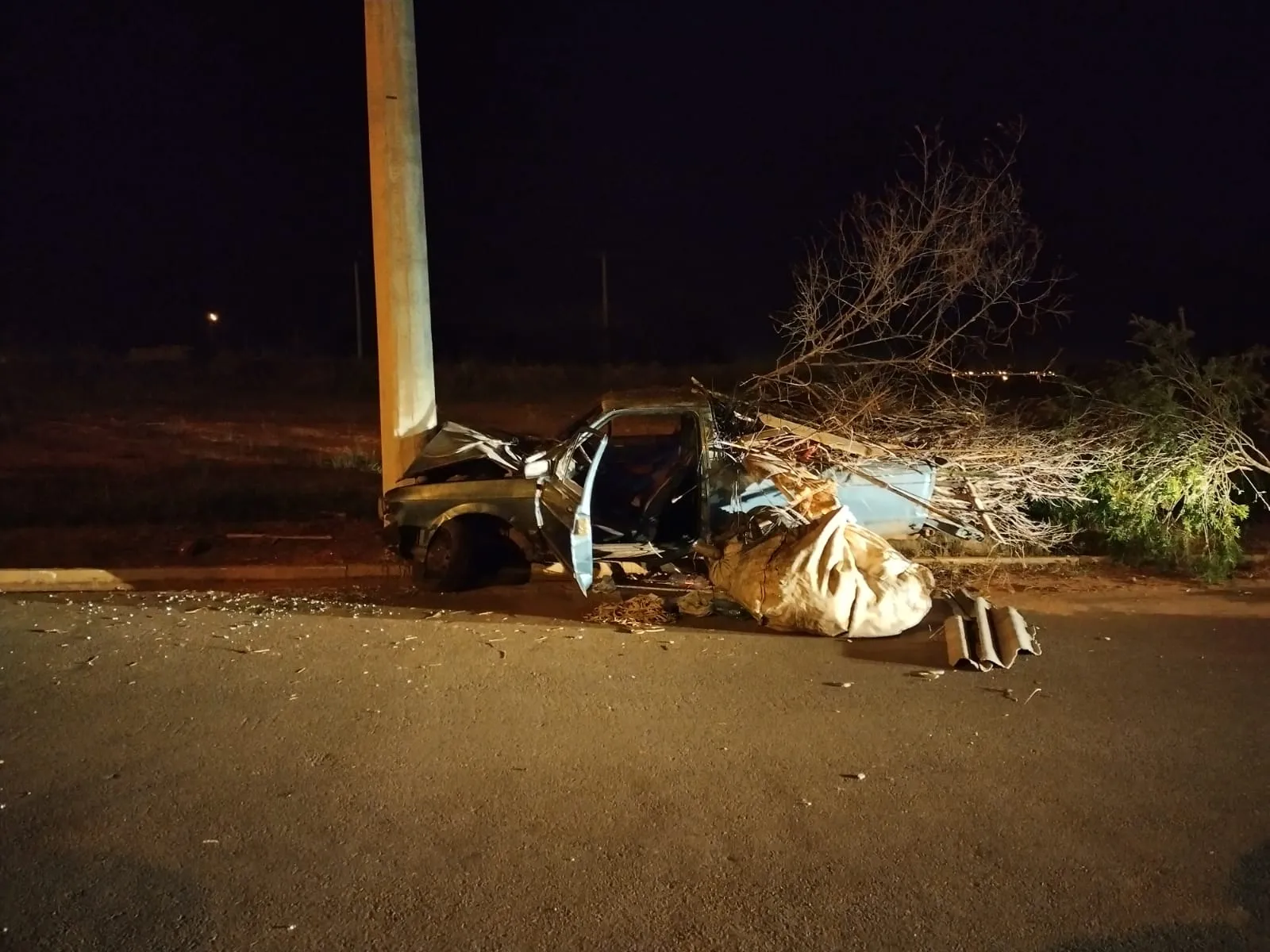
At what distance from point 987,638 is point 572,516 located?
3007 mm

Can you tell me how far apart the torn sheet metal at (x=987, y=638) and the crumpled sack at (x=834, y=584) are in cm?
34

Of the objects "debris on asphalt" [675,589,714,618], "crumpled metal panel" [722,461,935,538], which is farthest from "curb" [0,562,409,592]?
"crumpled metal panel" [722,461,935,538]

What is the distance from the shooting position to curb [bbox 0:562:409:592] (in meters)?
8.80

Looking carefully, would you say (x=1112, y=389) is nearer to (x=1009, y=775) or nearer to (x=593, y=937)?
(x=1009, y=775)

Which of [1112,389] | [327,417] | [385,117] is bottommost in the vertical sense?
[327,417]

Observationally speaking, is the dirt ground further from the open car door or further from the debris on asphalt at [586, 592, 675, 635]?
the debris on asphalt at [586, 592, 675, 635]

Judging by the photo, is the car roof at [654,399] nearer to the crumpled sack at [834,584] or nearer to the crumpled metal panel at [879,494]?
the crumpled metal panel at [879,494]

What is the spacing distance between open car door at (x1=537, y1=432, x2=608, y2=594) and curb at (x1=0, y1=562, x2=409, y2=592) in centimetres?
197

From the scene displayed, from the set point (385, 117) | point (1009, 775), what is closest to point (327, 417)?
point (385, 117)

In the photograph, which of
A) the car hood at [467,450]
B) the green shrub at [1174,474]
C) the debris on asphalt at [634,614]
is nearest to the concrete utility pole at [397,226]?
the car hood at [467,450]

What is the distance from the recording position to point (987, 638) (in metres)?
6.61

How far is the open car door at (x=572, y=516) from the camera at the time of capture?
7.58 meters

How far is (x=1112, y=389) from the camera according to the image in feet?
31.4

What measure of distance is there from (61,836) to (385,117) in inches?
284
